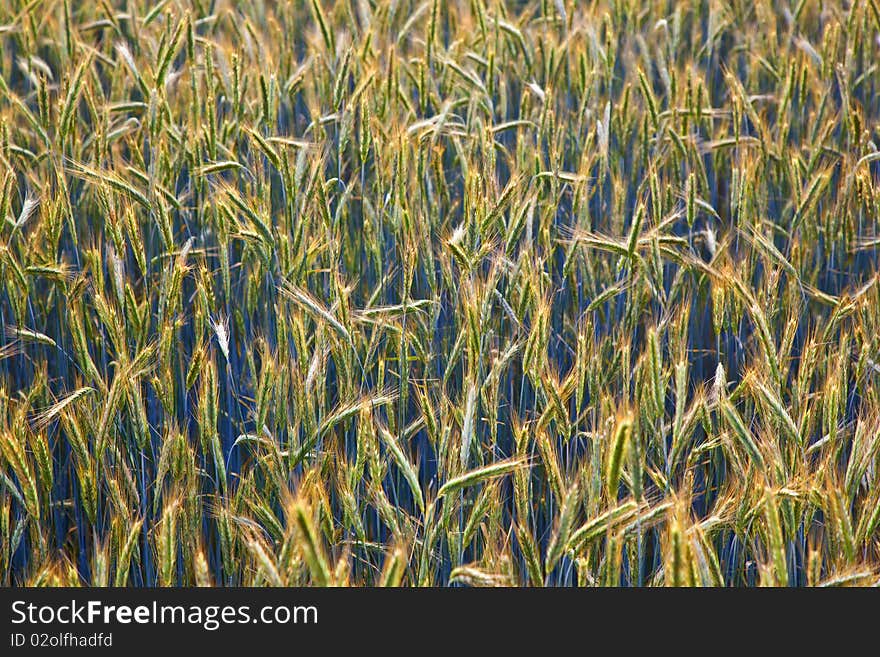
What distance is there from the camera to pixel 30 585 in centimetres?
196

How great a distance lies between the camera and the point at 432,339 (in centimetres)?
244

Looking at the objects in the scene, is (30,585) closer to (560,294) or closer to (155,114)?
(155,114)

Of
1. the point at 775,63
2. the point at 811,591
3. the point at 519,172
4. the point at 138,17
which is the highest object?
the point at 138,17

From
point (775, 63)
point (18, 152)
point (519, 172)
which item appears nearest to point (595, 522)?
point (519, 172)

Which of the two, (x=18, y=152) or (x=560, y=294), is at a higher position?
(x=18, y=152)

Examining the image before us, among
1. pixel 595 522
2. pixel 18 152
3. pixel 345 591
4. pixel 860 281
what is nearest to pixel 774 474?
pixel 595 522

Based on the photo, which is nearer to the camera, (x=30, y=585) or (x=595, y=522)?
(x=595, y=522)

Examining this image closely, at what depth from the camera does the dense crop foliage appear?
1.96 m

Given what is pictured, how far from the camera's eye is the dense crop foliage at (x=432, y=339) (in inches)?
77.4

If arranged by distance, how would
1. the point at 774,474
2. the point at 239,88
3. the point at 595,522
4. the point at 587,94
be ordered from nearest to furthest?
the point at 595,522, the point at 774,474, the point at 239,88, the point at 587,94

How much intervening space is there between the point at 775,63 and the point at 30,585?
3.15 metres

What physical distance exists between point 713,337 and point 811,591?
1339mm

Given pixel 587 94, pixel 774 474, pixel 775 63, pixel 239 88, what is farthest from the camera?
pixel 775 63

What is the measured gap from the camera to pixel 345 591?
184 cm
